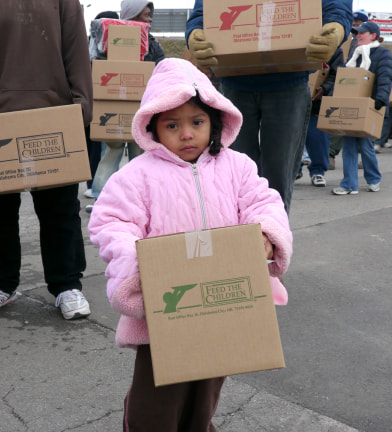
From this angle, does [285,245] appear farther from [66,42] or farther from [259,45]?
[66,42]

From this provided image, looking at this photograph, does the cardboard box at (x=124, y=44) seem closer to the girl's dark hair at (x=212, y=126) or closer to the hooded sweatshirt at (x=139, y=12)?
the hooded sweatshirt at (x=139, y=12)

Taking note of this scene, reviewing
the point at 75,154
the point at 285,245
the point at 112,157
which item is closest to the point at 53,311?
the point at 75,154

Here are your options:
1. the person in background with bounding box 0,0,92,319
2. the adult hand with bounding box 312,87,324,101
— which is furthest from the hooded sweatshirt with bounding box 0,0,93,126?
the adult hand with bounding box 312,87,324,101

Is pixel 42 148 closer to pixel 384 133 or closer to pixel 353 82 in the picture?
pixel 353 82

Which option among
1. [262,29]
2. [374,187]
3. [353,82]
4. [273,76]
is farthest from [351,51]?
[262,29]

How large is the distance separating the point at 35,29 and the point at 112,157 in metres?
2.92

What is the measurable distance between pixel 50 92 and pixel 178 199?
1567 mm

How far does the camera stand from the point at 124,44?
5.79 m

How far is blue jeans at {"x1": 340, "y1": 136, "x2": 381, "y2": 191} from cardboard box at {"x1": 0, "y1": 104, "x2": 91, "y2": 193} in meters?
4.56

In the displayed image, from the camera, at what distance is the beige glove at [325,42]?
2.96 metres

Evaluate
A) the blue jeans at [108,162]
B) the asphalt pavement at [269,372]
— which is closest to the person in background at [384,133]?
the blue jeans at [108,162]

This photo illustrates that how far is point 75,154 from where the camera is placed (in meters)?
3.16

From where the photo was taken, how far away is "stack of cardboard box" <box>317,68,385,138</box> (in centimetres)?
681

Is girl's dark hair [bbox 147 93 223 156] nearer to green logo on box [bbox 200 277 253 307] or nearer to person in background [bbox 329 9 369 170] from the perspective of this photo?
green logo on box [bbox 200 277 253 307]
